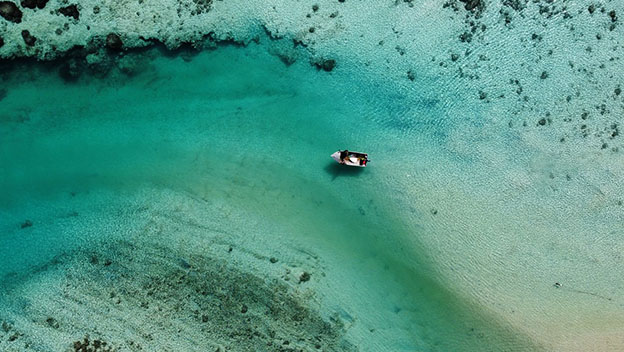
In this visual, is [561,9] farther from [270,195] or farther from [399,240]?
[270,195]

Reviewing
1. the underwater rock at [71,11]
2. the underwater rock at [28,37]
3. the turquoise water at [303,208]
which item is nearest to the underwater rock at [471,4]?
the turquoise water at [303,208]

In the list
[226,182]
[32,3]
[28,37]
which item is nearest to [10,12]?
[32,3]

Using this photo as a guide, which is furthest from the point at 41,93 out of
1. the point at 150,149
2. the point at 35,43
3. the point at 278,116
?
the point at 278,116

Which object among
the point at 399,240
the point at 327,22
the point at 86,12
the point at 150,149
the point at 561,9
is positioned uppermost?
the point at 561,9

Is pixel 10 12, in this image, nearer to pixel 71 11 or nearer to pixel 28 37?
pixel 28 37

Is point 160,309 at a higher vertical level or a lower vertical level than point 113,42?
lower

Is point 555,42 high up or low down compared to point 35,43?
up

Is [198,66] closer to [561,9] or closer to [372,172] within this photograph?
[372,172]
